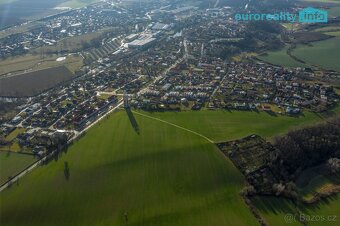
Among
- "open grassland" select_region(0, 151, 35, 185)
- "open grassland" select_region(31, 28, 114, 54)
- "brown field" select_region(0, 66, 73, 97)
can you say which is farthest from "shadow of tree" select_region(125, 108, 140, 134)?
"open grassland" select_region(31, 28, 114, 54)

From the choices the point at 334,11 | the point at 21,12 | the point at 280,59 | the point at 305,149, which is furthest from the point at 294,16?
the point at 21,12

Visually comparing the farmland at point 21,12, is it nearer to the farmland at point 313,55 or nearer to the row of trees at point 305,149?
the farmland at point 313,55

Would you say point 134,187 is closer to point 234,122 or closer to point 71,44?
point 234,122

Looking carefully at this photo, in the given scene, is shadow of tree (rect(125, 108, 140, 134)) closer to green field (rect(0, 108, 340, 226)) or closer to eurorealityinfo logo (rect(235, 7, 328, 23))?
green field (rect(0, 108, 340, 226))

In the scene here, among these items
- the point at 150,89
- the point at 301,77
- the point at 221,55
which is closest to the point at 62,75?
the point at 150,89

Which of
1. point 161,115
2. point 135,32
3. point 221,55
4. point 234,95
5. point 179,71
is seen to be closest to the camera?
point 161,115

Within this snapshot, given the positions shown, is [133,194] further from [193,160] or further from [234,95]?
[234,95]
